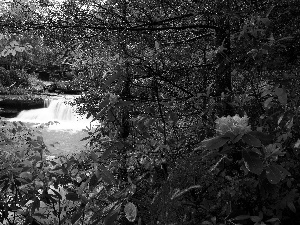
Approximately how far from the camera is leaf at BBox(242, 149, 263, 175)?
110 cm

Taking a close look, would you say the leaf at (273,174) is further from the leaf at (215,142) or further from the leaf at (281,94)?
the leaf at (281,94)

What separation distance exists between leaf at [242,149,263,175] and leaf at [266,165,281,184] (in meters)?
0.07

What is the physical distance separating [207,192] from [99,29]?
2162 mm

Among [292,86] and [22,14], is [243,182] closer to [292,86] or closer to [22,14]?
[292,86]

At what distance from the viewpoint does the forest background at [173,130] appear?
4.83 feet

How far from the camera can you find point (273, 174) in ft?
3.74

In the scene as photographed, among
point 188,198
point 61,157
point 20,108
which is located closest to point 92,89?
point 61,157

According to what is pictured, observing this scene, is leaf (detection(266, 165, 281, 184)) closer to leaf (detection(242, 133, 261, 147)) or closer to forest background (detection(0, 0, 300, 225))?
forest background (detection(0, 0, 300, 225))

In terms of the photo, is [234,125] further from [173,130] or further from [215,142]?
[173,130]

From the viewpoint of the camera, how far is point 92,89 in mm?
5168

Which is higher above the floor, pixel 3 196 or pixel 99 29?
pixel 99 29

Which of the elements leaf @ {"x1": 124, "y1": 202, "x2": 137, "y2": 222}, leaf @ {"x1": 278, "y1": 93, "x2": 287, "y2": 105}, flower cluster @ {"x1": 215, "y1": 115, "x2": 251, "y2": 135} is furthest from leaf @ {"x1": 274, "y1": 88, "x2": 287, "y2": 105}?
leaf @ {"x1": 124, "y1": 202, "x2": 137, "y2": 222}

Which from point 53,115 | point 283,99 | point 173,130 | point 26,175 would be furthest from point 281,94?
point 53,115

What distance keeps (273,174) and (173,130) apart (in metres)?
1.55
